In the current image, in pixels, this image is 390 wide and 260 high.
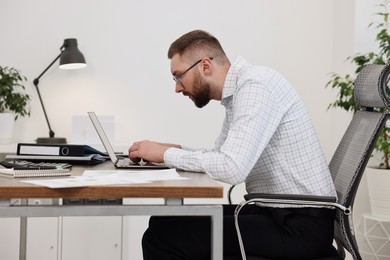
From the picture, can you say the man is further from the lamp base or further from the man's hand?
the lamp base

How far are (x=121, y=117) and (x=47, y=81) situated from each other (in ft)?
1.84

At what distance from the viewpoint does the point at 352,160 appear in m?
1.71

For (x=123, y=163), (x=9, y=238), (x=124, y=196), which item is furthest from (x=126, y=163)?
(x=9, y=238)

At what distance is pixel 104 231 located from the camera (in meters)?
3.05

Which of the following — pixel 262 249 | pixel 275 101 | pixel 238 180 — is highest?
pixel 275 101

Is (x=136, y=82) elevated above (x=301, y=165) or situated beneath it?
elevated above

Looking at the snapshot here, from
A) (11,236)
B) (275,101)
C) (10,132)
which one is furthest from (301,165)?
(10,132)

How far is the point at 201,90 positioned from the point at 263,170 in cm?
40

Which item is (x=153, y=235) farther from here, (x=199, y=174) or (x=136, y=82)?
(x=136, y=82)

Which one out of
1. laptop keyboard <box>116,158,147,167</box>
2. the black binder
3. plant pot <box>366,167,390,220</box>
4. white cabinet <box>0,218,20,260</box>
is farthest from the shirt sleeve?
white cabinet <box>0,218,20,260</box>

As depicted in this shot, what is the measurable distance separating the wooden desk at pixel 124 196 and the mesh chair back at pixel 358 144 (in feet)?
1.65

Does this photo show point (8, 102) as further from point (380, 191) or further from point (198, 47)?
point (380, 191)

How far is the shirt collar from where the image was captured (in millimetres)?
1893

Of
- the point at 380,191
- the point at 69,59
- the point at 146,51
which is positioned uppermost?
the point at 146,51
